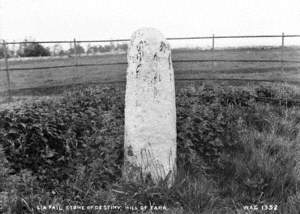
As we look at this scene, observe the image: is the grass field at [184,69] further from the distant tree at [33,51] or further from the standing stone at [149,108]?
the standing stone at [149,108]

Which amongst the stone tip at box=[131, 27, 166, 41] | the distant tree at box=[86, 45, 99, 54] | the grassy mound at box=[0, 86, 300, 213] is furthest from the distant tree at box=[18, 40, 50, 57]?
the stone tip at box=[131, 27, 166, 41]

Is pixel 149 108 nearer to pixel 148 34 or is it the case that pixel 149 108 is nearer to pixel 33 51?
pixel 148 34

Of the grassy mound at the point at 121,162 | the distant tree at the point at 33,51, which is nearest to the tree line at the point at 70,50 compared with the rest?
the distant tree at the point at 33,51

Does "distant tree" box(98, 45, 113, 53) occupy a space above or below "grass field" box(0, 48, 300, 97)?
above

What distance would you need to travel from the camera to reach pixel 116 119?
518 cm

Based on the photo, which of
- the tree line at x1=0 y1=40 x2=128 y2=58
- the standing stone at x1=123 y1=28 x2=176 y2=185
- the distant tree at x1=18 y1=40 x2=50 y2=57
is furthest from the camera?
the distant tree at x1=18 y1=40 x2=50 y2=57

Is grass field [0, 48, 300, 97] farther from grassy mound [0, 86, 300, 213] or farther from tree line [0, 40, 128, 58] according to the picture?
grassy mound [0, 86, 300, 213]

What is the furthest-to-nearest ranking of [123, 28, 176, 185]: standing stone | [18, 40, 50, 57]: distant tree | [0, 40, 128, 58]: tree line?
1. [18, 40, 50, 57]: distant tree
2. [0, 40, 128, 58]: tree line
3. [123, 28, 176, 185]: standing stone

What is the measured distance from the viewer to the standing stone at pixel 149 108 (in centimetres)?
383

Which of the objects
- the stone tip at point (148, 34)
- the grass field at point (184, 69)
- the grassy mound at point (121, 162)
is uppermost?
the stone tip at point (148, 34)

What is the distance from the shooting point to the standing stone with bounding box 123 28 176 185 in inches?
151

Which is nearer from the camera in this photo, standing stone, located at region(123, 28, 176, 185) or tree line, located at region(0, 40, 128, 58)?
standing stone, located at region(123, 28, 176, 185)

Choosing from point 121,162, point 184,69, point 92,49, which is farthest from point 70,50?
point 121,162

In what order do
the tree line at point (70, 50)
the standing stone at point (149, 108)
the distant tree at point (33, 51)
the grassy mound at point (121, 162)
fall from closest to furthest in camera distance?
the grassy mound at point (121, 162) < the standing stone at point (149, 108) < the tree line at point (70, 50) < the distant tree at point (33, 51)
